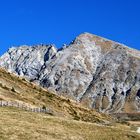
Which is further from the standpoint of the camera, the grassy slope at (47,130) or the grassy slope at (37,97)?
the grassy slope at (37,97)

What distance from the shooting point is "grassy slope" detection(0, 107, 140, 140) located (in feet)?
170

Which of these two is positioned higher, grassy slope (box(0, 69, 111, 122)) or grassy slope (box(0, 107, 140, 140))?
grassy slope (box(0, 69, 111, 122))

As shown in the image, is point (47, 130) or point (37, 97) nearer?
point (47, 130)

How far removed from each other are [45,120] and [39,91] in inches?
2735

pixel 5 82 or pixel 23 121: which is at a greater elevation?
pixel 5 82

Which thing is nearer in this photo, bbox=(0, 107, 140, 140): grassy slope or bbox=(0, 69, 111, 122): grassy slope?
bbox=(0, 107, 140, 140): grassy slope

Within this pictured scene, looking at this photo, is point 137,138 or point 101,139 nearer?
point 101,139

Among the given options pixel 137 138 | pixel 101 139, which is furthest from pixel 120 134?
pixel 101 139

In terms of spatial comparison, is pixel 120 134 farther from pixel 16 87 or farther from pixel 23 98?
pixel 16 87

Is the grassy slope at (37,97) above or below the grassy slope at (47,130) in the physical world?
above

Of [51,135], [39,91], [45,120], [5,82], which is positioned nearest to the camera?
[51,135]

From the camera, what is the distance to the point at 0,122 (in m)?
55.2

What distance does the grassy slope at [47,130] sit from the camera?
51.9 metres

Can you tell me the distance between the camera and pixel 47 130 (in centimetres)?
5669
